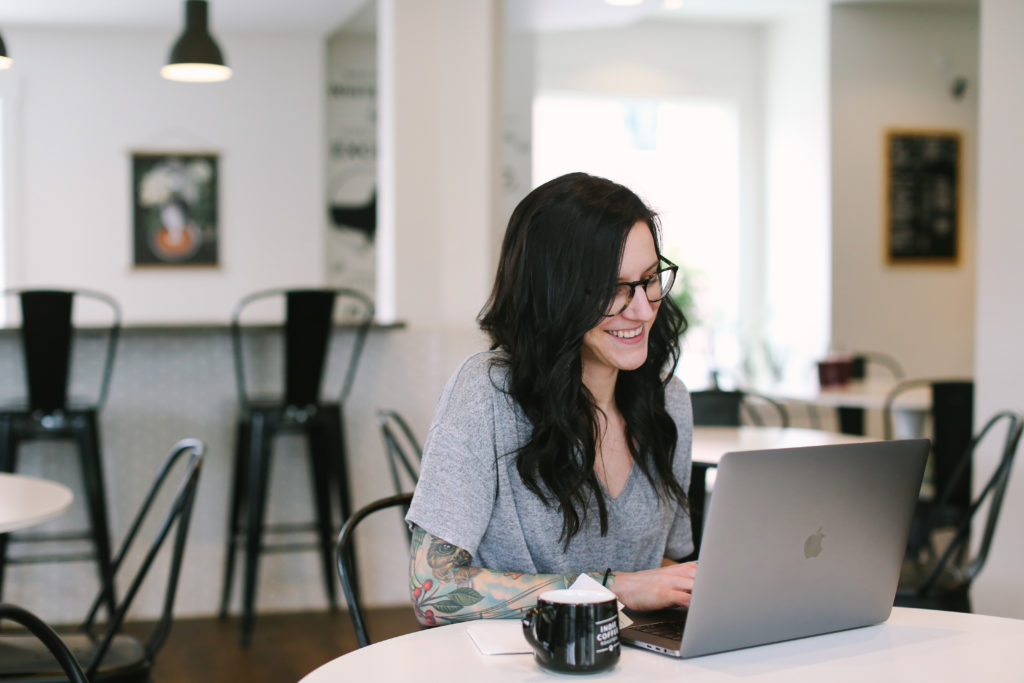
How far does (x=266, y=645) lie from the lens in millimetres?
3336

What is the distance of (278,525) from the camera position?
3.69 m

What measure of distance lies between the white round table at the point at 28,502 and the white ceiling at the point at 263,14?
3.70 m

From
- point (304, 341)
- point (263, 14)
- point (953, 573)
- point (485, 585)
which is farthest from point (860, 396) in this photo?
point (263, 14)

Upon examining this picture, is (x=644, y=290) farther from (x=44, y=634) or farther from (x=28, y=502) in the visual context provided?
(x=28, y=502)

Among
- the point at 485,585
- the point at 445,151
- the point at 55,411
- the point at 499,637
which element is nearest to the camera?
the point at 499,637

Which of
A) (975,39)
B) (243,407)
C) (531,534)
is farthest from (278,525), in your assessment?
(975,39)

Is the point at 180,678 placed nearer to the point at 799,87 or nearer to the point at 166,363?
the point at 166,363

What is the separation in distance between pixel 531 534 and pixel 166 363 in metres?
2.64

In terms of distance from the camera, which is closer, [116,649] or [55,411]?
[116,649]

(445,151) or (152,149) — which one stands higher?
(152,149)

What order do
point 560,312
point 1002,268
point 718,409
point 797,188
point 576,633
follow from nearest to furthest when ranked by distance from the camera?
1. point 576,633
2. point 560,312
3. point 1002,268
4. point 718,409
5. point 797,188

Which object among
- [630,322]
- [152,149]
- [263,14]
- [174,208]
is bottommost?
[630,322]

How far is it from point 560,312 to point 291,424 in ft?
7.49

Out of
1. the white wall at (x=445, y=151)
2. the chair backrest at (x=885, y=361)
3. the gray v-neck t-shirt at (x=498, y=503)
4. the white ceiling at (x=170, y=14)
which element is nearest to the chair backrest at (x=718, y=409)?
the white wall at (x=445, y=151)
